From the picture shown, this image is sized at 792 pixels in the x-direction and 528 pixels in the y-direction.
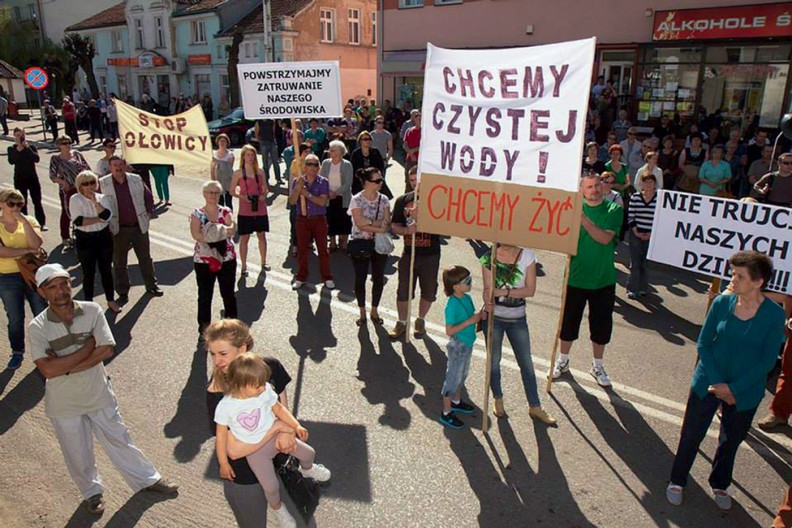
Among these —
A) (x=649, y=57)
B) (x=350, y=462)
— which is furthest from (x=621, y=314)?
(x=649, y=57)

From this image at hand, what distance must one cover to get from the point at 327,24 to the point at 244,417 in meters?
34.9

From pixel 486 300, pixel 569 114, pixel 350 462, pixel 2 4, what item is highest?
pixel 2 4

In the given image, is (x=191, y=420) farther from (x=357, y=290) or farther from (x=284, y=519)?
(x=357, y=290)

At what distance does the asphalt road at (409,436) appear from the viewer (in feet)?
13.4

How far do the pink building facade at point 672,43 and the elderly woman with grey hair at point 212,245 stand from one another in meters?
15.5

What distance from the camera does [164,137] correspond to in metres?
8.62

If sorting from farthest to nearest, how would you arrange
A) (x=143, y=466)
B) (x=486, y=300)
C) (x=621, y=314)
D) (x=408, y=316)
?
1. (x=621, y=314)
2. (x=408, y=316)
3. (x=486, y=300)
4. (x=143, y=466)

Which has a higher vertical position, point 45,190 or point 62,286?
point 62,286

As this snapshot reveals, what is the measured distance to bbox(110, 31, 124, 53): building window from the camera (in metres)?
44.1

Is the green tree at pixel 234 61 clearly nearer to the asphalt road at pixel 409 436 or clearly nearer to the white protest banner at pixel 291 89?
the white protest banner at pixel 291 89

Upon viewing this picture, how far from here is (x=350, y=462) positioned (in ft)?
15.1

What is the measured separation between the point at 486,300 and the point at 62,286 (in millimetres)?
3115

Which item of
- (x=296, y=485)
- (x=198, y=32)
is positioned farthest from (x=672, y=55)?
(x=198, y=32)

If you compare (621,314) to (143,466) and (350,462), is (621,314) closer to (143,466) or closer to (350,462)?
(350,462)
